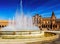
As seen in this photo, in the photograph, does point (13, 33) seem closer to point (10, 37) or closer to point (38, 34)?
point (10, 37)

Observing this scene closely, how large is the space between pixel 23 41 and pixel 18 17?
880cm

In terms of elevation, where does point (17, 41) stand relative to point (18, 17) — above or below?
below

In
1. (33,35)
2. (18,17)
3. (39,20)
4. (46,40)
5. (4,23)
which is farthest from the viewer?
(39,20)

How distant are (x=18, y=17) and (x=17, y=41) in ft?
28.9

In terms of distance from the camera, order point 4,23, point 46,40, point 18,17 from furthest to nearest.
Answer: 1. point 4,23
2. point 18,17
3. point 46,40

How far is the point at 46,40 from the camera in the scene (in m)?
9.49

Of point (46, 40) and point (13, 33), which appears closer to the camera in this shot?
point (46, 40)

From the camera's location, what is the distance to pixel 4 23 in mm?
49750

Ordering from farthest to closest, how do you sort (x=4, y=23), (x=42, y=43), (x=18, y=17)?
(x=4, y=23)
(x=18, y=17)
(x=42, y=43)

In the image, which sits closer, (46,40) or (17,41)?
(17,41)

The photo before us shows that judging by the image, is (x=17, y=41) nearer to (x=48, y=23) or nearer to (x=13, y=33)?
(x=13, y=33)

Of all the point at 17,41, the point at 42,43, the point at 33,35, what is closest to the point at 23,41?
the point at 17,41

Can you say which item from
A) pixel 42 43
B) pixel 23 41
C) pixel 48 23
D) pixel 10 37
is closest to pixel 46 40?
pixel 42 43

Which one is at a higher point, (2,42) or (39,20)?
(39,20)
